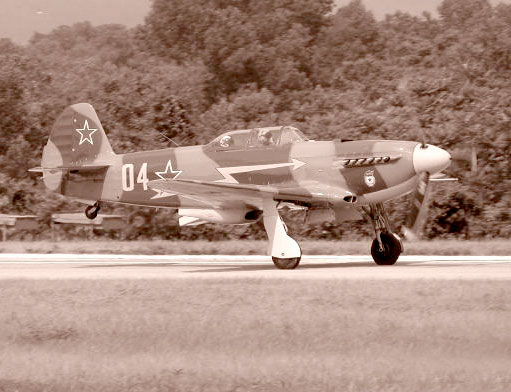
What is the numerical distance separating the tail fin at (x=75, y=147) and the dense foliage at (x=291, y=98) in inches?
302

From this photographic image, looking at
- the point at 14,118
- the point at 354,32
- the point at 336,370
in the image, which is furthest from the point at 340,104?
the point at 354,32

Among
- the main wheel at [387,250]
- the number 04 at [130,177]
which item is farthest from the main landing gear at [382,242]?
the number 04 at [130,177]

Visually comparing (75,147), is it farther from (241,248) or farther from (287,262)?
(287,262)

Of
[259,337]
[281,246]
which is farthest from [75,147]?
[259,337]

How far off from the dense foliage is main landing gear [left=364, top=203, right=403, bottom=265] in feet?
6.56

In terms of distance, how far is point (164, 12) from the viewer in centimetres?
9981

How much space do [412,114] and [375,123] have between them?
4.57 ft

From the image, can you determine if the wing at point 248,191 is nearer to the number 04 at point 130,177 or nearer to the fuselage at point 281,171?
the fuselage at point 281,171

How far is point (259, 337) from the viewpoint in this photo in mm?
11461

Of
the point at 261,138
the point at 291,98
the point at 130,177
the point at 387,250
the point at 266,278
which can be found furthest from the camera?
the point at 291,98

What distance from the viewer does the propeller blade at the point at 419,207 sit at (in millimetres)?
19688

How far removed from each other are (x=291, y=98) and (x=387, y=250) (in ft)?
143

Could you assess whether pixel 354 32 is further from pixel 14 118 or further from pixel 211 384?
pixel 211 384

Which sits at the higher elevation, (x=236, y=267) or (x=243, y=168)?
(x=243, y=168)
